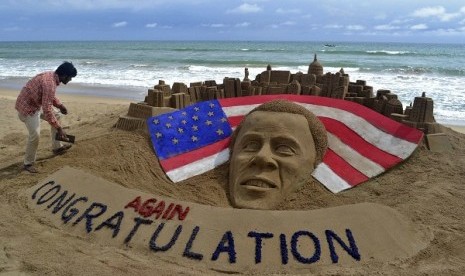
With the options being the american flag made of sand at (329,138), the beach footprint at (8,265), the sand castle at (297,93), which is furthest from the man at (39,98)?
the beach footprint at (8,265)

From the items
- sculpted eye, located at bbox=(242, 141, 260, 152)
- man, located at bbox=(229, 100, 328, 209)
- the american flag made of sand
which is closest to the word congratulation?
man, located at bbox=(229, 100, 328, 209)

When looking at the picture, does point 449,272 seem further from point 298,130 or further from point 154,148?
point 154,148

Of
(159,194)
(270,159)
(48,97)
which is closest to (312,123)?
(270,159)

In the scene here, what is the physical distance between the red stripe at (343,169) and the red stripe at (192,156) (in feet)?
4.09

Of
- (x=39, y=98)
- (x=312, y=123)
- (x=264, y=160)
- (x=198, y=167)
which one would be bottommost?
(x=198, y=167)

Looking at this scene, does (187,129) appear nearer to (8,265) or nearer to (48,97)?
(48,97)

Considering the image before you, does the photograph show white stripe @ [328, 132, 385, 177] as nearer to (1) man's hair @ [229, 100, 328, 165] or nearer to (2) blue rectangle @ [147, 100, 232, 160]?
(1) man's hair @ [229, 100, 328, 165]

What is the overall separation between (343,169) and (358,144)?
1.53 ft

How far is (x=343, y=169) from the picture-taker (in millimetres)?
4793

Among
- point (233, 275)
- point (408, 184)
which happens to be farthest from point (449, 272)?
point (233, 275)

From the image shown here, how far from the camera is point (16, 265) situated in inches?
136

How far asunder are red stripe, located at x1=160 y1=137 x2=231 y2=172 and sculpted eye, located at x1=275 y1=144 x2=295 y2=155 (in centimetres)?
93

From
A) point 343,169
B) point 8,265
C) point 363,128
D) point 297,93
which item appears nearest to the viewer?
point 8,265

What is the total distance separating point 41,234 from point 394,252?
3.12m
